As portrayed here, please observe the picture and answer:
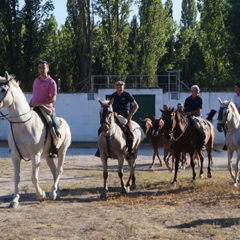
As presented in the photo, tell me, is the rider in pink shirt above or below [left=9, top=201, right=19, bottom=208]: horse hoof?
above

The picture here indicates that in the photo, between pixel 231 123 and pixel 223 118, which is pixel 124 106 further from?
pixel 231 123

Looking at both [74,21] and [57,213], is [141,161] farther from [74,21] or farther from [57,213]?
[74,21]

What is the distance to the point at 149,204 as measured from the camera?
334 inches

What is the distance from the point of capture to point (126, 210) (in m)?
7.88

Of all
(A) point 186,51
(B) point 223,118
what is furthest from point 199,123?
(A) point 186,51

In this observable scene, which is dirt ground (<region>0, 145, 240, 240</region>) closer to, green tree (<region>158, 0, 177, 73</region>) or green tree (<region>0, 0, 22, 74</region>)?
green tree (<region>0, 0, 22, 74</region>)

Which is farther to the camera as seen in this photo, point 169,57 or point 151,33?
point 169,57

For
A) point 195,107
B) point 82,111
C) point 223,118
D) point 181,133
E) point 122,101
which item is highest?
point 122,101

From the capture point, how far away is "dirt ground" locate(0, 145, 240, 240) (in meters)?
6.21

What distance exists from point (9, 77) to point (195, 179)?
20.4 feet

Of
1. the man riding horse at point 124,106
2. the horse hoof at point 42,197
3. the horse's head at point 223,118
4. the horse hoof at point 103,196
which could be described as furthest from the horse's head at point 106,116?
the horse's head at point 223,118

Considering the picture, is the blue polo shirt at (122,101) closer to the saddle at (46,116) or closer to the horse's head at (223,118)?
the saddle at (46,116)

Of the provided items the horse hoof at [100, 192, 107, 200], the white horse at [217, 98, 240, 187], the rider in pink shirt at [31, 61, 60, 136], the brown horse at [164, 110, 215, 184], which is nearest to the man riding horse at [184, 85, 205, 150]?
the brown horse at [164, 110, 215, 184]

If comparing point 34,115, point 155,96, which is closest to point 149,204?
point 34,115
